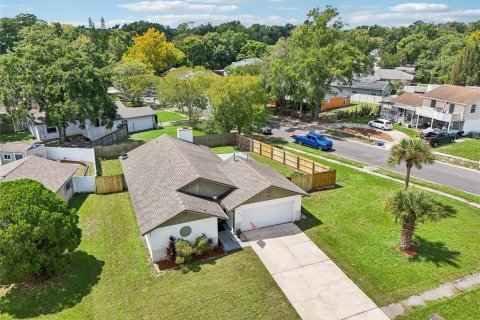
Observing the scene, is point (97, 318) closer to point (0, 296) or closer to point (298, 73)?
point (0, 296)

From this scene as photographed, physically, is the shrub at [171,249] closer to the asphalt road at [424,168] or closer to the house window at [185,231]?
the house window at [185,231]

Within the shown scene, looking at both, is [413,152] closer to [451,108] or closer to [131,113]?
[451,108]

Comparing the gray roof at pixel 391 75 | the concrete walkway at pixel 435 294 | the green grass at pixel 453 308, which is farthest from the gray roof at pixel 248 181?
the gray roof at pixel 391 75

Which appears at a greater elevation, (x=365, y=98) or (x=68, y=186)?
(x=365, y=98)

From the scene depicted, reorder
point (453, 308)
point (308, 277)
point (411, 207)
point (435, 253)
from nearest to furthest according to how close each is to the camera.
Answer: point (453, 308), point (308, 277), point (411, 207), point (435, 253)

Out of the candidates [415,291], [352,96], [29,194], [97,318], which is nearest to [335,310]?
[415,291]

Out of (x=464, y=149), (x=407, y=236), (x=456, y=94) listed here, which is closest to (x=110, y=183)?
(x=407, y=236)
